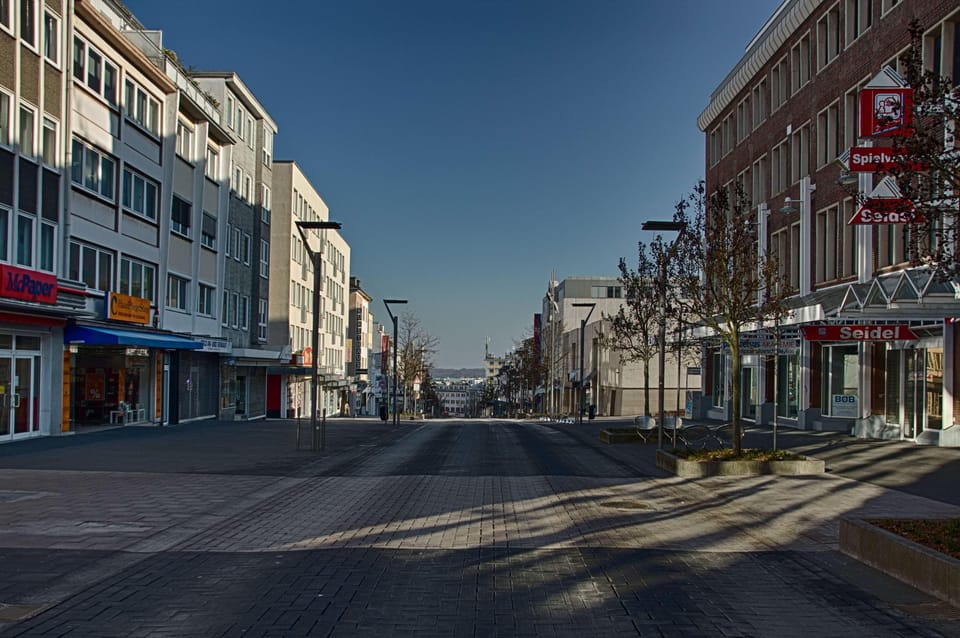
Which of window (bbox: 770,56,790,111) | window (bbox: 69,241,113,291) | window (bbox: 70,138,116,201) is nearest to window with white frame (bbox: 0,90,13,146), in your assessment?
window (bbox: 70,138,116,201)

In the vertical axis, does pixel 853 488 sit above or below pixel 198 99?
below

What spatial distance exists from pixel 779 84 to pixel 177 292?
86.5 ft

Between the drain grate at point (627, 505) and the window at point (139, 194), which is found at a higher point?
the window at point (139, 194)

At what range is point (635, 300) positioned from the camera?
29594mm

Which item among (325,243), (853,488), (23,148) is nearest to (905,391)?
(853,488)

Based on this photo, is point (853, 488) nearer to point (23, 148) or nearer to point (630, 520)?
point (630, 520)

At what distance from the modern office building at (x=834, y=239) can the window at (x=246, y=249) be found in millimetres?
23613

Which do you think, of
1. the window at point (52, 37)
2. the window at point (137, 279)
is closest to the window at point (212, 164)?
the window at point (137, 279)

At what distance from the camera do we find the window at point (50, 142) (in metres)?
23.7

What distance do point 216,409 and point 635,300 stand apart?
21.7m

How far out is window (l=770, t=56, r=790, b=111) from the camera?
35.7 metres

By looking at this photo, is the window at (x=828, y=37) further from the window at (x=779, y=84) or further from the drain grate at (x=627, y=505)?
the drain grate at (x=627, y=505)

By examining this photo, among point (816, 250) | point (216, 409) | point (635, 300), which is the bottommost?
point (216, 409)

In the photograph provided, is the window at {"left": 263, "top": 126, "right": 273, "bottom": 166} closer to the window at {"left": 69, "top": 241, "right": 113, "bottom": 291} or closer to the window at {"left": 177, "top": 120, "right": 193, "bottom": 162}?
the window at {"left": 177, "top": 120, "right": 193, "bottom": 162}
